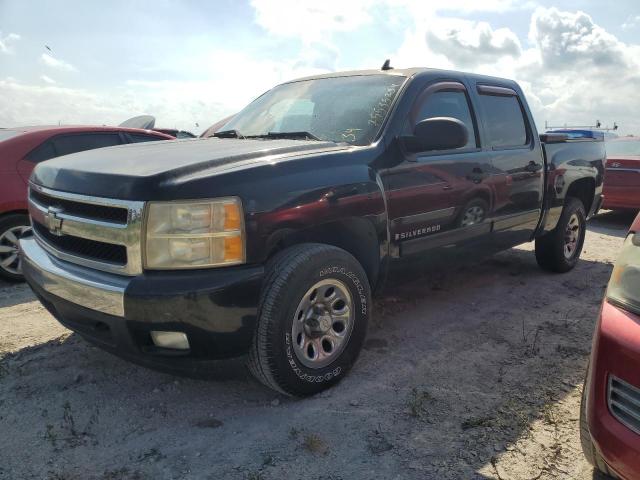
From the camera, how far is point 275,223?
2.52 meters

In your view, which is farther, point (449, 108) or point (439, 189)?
point (449, 108)

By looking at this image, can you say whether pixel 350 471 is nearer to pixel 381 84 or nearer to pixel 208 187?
pixel 208 187

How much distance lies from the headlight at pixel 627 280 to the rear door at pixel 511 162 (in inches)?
75.5

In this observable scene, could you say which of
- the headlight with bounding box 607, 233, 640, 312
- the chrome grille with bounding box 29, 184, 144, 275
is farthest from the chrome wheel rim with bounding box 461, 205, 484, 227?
the chrome grille with bounding box 29, 184, 144, 275

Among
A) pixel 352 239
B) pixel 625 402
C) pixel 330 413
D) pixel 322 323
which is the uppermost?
pixel 352 239

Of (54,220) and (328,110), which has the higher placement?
(328,110)

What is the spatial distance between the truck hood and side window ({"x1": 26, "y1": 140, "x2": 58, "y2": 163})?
7.35 feet

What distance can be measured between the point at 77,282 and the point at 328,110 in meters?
1.95

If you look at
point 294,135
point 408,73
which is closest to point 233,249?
point 294,135

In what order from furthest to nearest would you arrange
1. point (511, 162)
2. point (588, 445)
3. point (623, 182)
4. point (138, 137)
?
point (623, 182) < point (138, 137) < point (511, 162) < point (588, 445)

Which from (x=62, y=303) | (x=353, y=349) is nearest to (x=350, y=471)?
(x=353, y=349)

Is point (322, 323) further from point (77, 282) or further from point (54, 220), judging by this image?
point (54, 220)

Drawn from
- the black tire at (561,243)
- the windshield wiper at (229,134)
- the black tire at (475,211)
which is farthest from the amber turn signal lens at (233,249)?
the black tire at (561,243)

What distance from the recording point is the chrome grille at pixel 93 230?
7.70ft
